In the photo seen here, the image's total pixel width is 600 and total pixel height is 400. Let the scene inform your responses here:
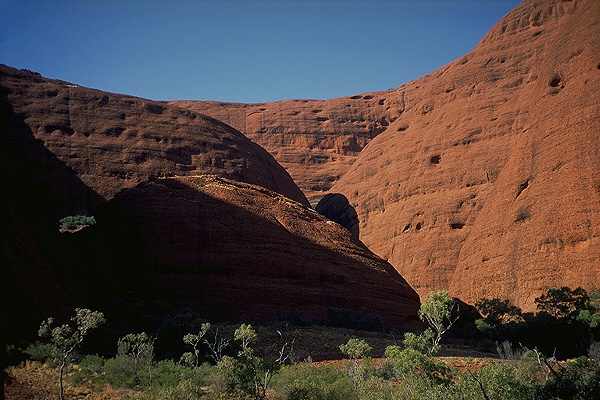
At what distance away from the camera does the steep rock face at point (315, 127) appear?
275ft

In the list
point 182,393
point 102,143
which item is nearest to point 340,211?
point 102,143

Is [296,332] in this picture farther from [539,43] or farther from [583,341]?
[539,43]

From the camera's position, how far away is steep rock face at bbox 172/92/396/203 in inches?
3302

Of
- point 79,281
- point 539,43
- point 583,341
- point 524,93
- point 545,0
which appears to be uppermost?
point 545,0

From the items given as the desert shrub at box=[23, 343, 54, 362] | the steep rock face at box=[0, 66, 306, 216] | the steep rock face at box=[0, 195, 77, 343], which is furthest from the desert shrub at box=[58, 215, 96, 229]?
the desert shrub at box=[23, 343, 54, 362]

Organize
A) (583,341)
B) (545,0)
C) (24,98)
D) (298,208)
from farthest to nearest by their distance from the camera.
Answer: (545,0) < (24,98) < (298,208) < (583,341)

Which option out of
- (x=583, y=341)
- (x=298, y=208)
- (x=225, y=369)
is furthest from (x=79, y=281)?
(x=583, y=341)

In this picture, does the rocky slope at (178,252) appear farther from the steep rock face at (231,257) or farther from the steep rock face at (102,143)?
the steep rock face at (102,143)

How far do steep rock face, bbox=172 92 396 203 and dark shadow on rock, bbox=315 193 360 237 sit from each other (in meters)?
19.3

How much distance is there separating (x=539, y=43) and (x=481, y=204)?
18522 mm

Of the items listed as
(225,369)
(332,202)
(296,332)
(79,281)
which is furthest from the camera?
(332,202)

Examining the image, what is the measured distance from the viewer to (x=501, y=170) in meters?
43.2

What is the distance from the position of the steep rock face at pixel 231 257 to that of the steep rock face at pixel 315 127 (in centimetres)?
4743

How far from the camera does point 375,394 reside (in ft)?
35.7
